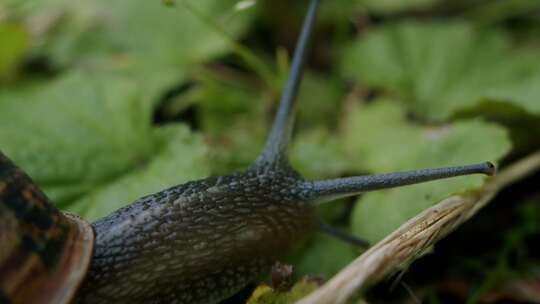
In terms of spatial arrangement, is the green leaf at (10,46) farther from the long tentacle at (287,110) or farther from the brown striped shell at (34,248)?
the brown striped shell at (34,248)

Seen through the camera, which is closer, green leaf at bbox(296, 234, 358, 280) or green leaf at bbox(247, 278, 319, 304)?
green leaf at bbox(247, 278, 319, 304)

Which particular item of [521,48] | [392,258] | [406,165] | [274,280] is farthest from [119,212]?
[521,48]

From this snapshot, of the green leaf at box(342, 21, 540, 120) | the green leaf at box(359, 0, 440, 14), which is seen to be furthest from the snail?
the green leaf at box(359, 0, 440, 14)

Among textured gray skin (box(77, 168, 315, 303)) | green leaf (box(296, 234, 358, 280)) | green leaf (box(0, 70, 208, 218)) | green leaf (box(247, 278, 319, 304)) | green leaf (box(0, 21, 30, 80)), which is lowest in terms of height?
green leaf (box(296, 234, 358, 280))

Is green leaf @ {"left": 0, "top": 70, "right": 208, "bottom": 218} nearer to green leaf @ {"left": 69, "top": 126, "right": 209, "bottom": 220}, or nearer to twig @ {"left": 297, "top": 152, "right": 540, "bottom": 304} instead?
green leaf @ {"left": 69, "top": 126, "right": 209, "bottom": 220}

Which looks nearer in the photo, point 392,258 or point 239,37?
point 392,258

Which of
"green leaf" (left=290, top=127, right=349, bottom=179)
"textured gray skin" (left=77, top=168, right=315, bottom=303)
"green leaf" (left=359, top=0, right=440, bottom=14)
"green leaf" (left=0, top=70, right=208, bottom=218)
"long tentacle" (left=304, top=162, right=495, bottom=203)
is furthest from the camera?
"green leaf" (left=359, top=0, right=440, bottom=14)

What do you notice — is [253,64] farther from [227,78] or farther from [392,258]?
[392,258]

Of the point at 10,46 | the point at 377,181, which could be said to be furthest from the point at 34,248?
the point at 10,46

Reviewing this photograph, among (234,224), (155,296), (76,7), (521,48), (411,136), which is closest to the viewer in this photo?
(155,296)
